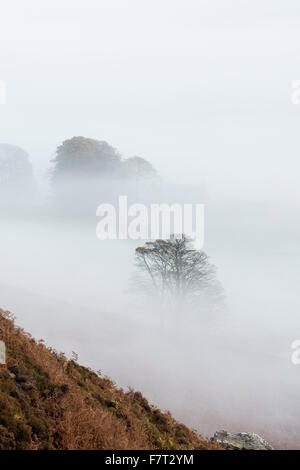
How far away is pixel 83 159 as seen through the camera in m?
74.7

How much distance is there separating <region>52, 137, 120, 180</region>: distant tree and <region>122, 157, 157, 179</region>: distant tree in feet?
8.20

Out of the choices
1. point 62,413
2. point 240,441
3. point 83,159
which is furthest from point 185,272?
point 83,159

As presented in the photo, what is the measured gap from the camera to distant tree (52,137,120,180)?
74250mm

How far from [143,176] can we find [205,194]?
2001 centimetres

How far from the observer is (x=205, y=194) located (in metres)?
86.2

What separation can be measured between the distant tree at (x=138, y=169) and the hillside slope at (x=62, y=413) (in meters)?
69.7

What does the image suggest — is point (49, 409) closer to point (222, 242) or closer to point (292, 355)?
point (292, 355)

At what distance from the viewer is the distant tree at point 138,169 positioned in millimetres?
76688

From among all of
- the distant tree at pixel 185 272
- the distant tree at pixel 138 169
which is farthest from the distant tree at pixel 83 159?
the distant tree at pixel 185 272

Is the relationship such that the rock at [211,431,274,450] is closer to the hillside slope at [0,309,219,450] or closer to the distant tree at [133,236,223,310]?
the hillside slope at [0,309,219,450]

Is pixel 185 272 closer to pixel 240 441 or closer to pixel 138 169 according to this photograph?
pixel 240 441

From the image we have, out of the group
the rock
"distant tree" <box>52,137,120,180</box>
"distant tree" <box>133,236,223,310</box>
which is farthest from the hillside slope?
"distant tree" <box>52,137,120,180</box>
